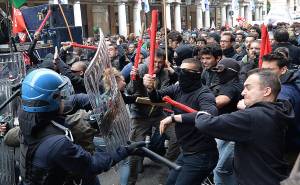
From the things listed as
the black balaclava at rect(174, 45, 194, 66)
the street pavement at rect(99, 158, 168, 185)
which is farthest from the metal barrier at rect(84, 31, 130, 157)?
the black balaclava at rect(174, 45, 194, 66)

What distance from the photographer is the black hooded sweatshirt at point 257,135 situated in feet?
9.47

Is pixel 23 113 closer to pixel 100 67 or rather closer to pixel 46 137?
pixel 46 137

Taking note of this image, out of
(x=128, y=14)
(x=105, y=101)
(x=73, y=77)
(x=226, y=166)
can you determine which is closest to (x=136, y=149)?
(x=105, y=101)

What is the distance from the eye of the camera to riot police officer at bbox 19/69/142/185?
9.04 ft

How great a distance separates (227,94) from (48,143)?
2228mm

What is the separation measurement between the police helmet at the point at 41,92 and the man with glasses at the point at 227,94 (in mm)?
2042

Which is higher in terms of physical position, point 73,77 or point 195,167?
point 73,77

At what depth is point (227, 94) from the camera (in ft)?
14.4

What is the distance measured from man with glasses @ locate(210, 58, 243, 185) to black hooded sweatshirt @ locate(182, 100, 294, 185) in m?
A: 1.41

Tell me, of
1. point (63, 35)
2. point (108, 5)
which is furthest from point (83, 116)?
point (108, 5)

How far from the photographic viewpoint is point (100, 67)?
2.92 m

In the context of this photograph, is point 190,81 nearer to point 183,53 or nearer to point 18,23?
point 183,53

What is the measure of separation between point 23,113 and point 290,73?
97.9 inches

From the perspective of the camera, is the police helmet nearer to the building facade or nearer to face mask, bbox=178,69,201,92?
face mask, bbox=178,69,201,92
